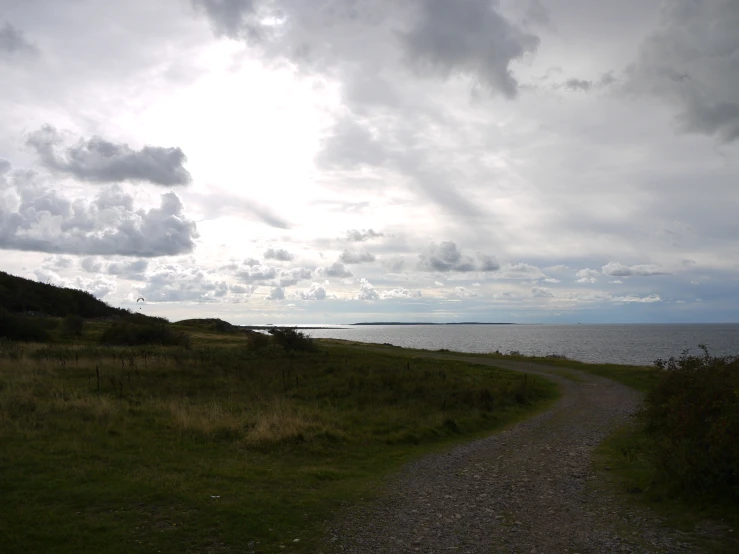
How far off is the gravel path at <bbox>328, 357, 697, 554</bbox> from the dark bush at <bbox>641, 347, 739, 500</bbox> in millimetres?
1075

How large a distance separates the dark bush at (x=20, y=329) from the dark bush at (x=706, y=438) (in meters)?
49.3

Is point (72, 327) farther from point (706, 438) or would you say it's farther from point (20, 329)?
point (706, 438)

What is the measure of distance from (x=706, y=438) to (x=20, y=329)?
52.0 m

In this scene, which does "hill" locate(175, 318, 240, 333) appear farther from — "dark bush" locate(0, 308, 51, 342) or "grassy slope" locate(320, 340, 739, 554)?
"grassy slope" locate(320, 340, 739, 554)

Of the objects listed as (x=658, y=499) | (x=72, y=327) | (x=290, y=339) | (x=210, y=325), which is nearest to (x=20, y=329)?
(x=72, y=327)

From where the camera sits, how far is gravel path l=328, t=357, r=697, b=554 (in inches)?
290

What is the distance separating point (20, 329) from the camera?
4591 centimetres

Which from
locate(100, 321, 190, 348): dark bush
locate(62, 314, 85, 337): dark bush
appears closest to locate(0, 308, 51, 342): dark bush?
locate(62, 314, 85, 337): dark bush

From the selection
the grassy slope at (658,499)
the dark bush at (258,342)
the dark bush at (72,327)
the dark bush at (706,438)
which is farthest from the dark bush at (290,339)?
the dark bush at (706,438)

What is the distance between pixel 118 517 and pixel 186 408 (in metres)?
9.15

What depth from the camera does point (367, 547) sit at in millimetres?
7316

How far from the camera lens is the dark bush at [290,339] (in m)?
49.2

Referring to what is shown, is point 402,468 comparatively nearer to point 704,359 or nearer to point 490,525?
point 490,525

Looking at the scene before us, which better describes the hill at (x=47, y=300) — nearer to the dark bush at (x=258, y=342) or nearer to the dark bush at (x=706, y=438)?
the dark bush at (x=258, y=342)
